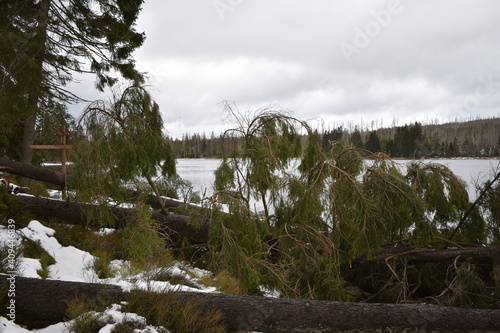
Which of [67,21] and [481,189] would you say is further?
[67,21]

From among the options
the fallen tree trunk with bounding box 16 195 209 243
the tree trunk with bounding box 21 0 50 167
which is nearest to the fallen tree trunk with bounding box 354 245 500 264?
the fallen tree trunk with bounding box 16 195 209 243

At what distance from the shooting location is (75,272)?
15.1 ft

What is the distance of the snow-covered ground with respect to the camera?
290 centimetres

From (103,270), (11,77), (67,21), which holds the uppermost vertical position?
(67,21)

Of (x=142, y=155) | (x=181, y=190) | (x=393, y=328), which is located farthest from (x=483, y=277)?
(x=142, y=155)

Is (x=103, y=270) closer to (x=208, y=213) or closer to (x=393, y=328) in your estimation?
(x=208, y=213)

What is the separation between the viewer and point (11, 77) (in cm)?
654

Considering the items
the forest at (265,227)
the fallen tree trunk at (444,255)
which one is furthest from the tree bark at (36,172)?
the fallen tree trunk at (444,255)

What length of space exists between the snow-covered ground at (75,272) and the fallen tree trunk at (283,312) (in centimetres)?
19

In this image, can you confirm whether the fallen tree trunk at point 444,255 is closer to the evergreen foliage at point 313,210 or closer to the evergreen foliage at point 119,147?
the evergreen foliage at point 313,210

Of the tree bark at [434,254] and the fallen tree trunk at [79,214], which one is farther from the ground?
the fallen tree trunk at [79,214]

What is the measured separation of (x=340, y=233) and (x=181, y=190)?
306 centimetres

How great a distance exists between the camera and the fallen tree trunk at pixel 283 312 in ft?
10.0

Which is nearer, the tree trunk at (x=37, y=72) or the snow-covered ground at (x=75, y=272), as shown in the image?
the snow-covered ground at (x=75, y=272)
